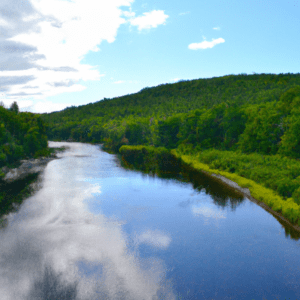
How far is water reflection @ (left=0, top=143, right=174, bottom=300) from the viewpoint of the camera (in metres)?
20.6

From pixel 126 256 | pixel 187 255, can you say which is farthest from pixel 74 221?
pixel 187 255

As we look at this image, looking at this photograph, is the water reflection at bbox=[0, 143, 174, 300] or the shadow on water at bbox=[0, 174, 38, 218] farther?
the shadow on water at bbox=[0, 174, 38, 218]

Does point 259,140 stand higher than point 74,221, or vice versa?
point 259,140

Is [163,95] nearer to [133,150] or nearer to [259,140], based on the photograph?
[133,150]

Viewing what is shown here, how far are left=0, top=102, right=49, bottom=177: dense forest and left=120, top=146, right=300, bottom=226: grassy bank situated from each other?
31.5m

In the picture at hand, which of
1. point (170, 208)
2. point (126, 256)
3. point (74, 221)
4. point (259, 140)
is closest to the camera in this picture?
point (126, 256)

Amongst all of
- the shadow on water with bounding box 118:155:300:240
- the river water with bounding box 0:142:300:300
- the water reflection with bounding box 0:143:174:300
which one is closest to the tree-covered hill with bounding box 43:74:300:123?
the shadow on water with bounding box 118:155:300:240

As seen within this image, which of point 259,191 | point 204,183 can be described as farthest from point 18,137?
point 259,191

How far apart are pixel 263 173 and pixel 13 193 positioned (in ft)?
125

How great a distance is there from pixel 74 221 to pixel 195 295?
18.2 m

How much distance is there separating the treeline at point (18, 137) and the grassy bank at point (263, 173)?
3151 cm

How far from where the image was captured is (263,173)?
4344cm

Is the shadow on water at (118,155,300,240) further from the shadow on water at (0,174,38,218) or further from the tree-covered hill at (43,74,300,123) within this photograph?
the tree-covered hill at (43,74,300,123)

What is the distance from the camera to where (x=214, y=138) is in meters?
81.2
